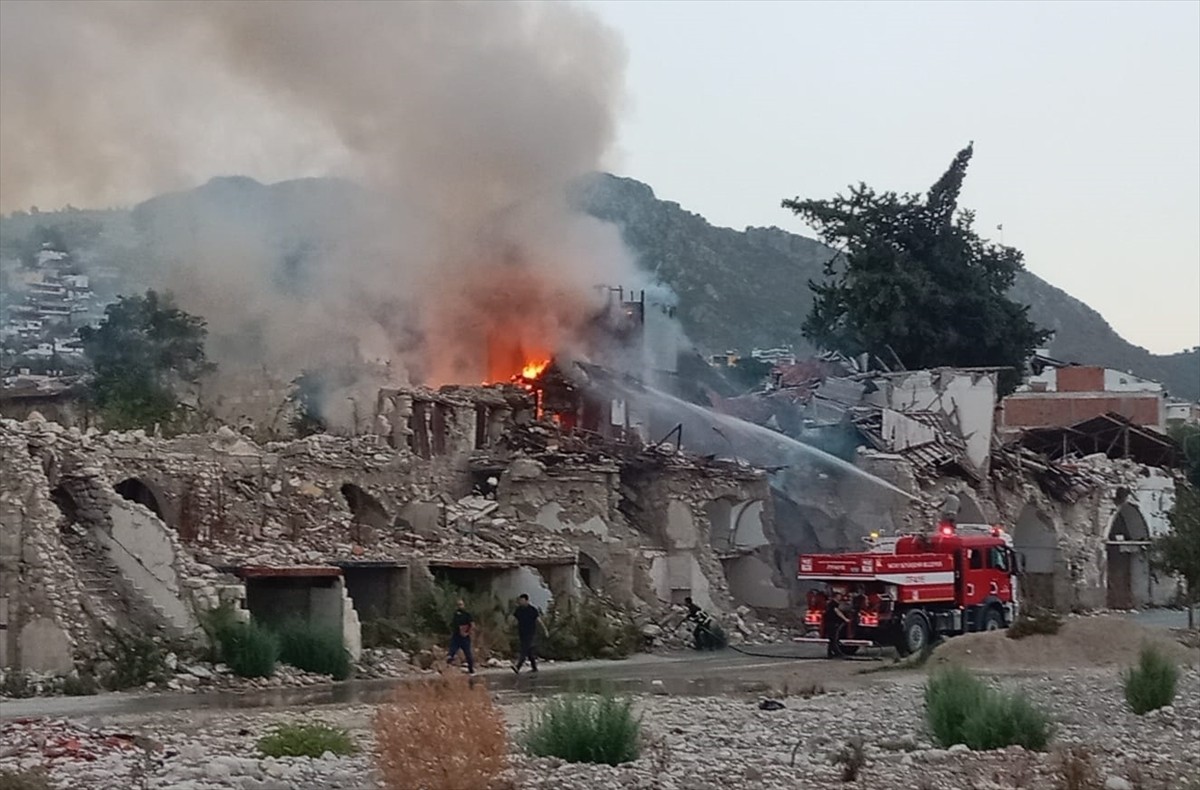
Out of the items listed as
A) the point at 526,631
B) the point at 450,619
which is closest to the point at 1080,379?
the point at 450,619

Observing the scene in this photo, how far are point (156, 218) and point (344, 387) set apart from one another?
107 feet

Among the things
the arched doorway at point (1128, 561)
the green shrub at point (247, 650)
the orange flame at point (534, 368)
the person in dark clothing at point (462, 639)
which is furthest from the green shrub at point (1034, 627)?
the arched doorway at point (1128, 561)

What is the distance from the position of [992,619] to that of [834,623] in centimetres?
385

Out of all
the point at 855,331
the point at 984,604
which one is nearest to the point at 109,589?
the point at 984,604

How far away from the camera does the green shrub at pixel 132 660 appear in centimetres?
2600

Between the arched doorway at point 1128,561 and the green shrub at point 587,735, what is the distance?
41.0m

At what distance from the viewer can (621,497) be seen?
40.3 metres

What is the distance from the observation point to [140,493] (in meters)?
32.0

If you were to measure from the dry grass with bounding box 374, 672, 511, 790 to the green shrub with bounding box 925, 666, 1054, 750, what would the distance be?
23.5 feet

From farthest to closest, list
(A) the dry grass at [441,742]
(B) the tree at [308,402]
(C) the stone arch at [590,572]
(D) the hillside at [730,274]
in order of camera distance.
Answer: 1. (D) the hillside at [730,274]
2. (B) the tree at [308,402]
3. (C) the stone arch at [590,572]
4. (A) the dry grass at [441,742]

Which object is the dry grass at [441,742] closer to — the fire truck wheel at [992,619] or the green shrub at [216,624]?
the green shrub at [216,624]

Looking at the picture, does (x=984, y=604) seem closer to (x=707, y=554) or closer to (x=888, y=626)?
(x=888, y=626)

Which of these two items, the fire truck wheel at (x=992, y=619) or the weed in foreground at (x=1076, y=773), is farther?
the fire truck wheel at (x=992, y=619)

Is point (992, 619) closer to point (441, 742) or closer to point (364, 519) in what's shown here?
point (364, 519)
